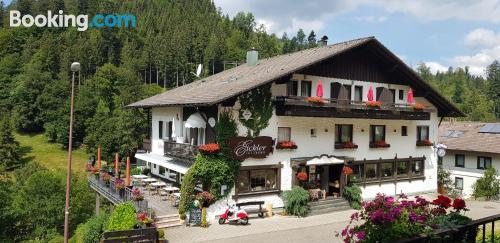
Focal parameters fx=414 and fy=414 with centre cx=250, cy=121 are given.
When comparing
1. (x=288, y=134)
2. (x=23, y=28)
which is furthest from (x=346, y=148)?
(x=23, y=28)

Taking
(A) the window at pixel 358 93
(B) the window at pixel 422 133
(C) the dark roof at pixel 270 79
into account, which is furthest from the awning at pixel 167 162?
(B) the window at pixel 422 133

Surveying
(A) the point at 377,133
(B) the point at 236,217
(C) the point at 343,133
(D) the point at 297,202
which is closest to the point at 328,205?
(D) the point at 297,202

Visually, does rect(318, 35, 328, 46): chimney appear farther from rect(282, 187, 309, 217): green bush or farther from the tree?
the tree

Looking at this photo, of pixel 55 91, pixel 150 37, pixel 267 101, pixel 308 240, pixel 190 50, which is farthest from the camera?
pixel 150 37

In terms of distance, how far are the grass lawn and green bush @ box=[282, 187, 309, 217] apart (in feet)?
157

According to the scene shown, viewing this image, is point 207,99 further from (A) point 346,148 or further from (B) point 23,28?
(B) point 23,28

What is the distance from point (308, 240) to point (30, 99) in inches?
3045

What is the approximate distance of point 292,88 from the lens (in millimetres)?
23562

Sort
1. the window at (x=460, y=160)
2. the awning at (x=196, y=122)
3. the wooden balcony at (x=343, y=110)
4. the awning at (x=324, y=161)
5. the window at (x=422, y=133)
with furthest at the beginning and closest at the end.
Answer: the window at (x=460, y=160) < the window at (x=422, y=133) < the awning at (x=324, y=161) < the wooden balcony at (x=343, y=110) < the awning at (x=196, y=122)

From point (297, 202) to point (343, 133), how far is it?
627cm

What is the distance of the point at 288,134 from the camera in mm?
23188

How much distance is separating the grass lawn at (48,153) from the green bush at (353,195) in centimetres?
4805

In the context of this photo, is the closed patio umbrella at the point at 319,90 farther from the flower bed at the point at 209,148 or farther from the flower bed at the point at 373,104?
the flower bed at the point at 209,148

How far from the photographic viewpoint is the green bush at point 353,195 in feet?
80.2
